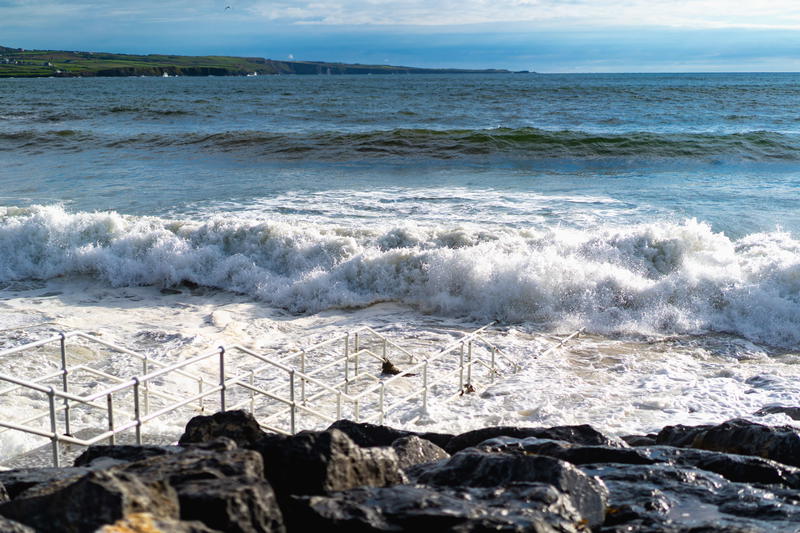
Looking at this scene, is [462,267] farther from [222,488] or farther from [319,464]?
[222,488]

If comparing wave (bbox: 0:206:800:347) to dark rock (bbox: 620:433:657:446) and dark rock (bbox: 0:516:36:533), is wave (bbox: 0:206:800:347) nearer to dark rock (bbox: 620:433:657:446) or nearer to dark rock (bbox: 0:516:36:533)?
dark rock (bbox: 620:433:657:446)

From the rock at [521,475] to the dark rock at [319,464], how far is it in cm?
39

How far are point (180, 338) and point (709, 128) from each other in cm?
2932

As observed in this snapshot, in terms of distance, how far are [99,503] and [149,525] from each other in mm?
190

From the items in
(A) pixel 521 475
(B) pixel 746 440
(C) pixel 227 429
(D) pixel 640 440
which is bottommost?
(D) pixel 640 440

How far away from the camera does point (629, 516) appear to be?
3.47 m

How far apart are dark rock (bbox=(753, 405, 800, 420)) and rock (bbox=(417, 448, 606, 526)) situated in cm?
383

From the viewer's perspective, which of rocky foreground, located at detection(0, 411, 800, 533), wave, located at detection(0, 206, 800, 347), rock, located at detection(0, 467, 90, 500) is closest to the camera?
rocky foreground, located at detection(0, 411, 800, 533)

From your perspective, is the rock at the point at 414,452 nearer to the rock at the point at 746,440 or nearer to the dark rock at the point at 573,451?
the dark rock at the point at 573,451

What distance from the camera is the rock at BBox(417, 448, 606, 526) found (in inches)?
136

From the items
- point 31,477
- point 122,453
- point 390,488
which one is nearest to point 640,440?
point 390,488

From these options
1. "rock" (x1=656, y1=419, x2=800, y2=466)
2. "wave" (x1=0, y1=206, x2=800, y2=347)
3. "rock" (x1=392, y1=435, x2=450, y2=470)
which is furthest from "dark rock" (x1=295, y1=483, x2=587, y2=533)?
"wave" (x1=0, y1=206, x2=800, y2=347)

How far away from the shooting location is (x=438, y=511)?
2.98 meters

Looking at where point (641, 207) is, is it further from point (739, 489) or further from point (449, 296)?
point (739, 489)
